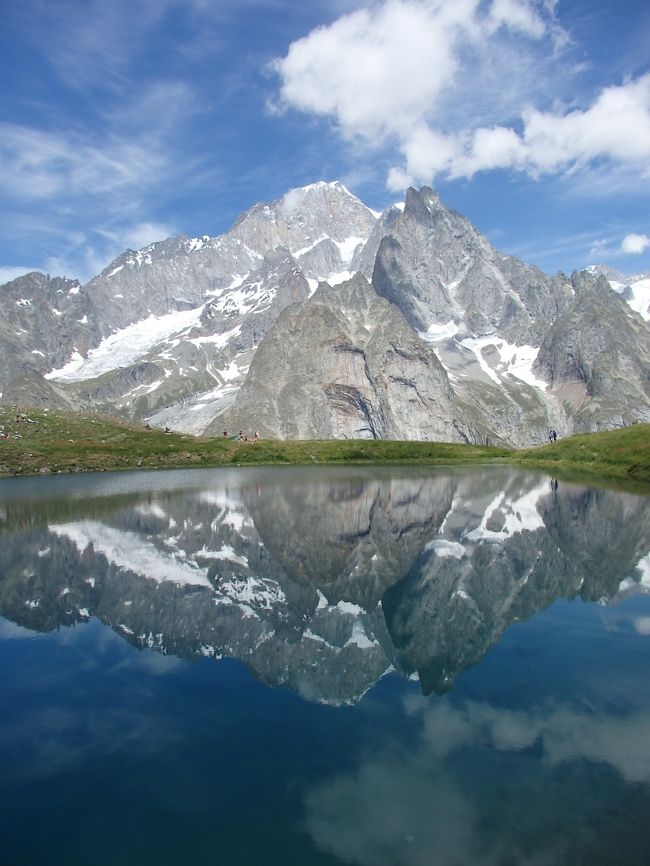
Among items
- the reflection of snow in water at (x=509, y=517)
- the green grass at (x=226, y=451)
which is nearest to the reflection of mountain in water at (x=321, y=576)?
the reflection of snow in water at (x=509, y=517)

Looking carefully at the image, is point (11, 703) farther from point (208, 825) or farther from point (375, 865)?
point (375, 865)

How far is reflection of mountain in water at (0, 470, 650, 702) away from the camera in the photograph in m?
24.2

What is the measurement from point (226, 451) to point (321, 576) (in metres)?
124

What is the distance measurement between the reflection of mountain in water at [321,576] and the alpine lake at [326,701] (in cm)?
18

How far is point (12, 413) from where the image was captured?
155m

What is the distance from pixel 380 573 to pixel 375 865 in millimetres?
23113

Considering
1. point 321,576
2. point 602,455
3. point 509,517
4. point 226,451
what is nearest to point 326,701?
point 321,576

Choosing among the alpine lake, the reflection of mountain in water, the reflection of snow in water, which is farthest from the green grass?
the alpine lake

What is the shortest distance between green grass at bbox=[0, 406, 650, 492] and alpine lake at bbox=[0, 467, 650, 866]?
6996cm

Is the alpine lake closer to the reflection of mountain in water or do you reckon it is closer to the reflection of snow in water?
the reflection of mountain in water

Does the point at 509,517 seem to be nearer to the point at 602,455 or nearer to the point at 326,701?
the point at 326,701

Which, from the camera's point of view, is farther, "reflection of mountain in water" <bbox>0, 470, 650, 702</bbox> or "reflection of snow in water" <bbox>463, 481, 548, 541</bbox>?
"reflection of snow in water" <bbox>463, 481, 548, 541</bbox>

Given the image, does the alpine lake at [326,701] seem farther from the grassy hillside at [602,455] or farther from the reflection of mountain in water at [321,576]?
the grassy hillside at [602,455]

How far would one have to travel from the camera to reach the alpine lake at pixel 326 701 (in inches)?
515
